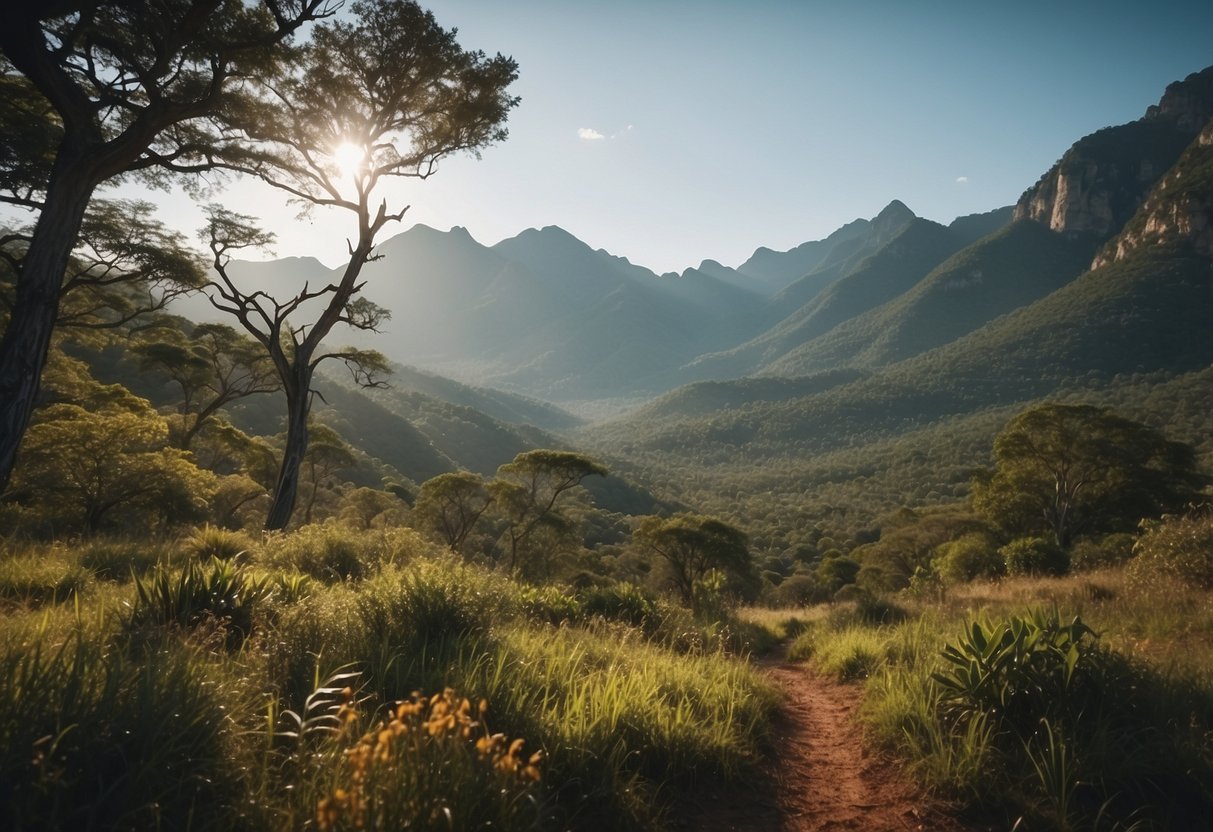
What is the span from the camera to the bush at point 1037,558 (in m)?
14.7

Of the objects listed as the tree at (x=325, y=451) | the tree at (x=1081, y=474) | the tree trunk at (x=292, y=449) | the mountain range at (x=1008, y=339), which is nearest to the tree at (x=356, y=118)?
the tree trunk at (x=292, y=449)

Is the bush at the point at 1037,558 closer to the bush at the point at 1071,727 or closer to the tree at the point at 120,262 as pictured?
the bush at the point at 1071,727

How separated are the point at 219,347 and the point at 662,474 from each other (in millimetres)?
92313

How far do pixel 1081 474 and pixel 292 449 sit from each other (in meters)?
37.3

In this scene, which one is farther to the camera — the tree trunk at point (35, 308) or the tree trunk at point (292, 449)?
the tree trunk at point (292, 449)

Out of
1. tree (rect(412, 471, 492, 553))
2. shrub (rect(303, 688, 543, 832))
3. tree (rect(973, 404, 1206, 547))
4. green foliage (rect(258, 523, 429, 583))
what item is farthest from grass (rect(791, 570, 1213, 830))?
tree (rect(973, 404, 1206, 547))

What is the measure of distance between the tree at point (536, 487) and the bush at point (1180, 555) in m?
19.8

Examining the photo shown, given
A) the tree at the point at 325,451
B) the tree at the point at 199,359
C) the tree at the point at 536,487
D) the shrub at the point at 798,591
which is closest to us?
the tree at the point at 199,359

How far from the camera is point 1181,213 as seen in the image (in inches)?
3898

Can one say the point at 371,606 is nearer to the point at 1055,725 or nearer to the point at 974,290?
the point at 1055,725

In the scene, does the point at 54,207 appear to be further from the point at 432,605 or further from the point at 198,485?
the point at 198,485

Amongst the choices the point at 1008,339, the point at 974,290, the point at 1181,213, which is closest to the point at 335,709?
the point at 1008,339

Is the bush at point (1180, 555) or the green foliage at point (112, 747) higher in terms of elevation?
the green foliage at point (112, 747)

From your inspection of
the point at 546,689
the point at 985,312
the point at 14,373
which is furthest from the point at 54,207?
the point at 985,312
